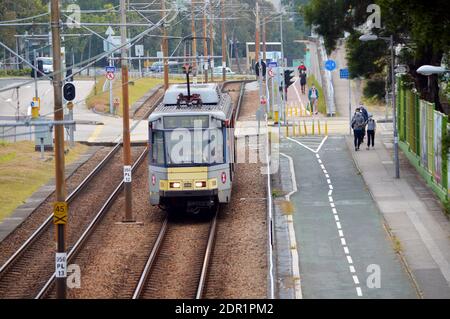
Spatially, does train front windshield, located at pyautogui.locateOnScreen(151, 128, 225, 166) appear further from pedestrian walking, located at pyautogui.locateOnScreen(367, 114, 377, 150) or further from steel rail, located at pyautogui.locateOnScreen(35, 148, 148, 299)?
pedestrian walking, located at pyautogui.locateOnScreen(367, 114, 377, 150)

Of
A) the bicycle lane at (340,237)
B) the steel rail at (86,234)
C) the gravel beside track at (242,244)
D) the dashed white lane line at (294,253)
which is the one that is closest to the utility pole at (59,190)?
the steel rail at (86,234)

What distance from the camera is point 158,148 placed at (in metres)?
32.1

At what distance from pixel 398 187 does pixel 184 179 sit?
8794 millimetres

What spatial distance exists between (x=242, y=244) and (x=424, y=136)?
10.9m

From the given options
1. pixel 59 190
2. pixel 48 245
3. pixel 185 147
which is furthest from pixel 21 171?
pixel 59 190

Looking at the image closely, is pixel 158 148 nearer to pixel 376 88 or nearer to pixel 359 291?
pixel 359 291

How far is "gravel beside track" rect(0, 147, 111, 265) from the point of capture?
30386 mm

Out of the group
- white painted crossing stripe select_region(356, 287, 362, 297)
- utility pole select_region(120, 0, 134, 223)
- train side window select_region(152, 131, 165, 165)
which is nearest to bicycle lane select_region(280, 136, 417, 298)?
white painted crossing stripe select_region(356, 287, 362, 297)

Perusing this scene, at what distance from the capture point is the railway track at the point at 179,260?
2538 centimetres

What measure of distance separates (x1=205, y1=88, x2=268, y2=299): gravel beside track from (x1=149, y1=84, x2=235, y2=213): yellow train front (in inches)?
50.4

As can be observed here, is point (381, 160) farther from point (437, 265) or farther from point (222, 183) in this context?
point (437, 265)

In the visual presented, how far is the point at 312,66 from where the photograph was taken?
9062cm

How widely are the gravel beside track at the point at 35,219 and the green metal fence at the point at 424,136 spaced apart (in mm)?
12063
